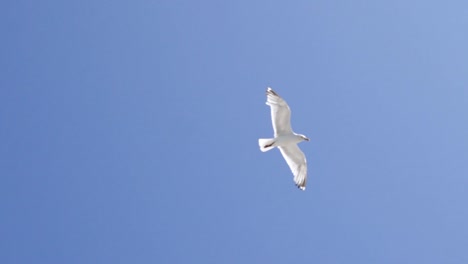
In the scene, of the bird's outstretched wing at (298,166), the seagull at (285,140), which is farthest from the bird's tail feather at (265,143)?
the bird's outstretched wing at (298,166)

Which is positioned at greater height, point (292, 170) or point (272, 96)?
point (272, 96)

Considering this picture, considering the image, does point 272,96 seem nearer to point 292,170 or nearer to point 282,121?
point 282,121

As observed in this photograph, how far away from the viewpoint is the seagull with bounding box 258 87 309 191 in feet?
118

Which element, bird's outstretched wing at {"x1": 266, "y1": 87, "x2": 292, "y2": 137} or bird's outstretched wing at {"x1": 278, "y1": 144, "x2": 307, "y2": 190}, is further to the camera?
bird's outstretched wing at {"x1": 278, "y1": 144, "x2": 307, "y2": 190}

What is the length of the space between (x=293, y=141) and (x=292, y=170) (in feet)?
6.55

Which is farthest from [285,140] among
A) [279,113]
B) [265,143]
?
[279,113]

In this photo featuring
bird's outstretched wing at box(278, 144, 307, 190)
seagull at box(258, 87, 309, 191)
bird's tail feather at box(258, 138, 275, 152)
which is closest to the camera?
seagull at box(258, 87, 309, 191)

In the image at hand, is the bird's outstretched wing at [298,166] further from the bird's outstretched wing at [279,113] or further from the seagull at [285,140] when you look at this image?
the bird's outstretched wing at [279,113]

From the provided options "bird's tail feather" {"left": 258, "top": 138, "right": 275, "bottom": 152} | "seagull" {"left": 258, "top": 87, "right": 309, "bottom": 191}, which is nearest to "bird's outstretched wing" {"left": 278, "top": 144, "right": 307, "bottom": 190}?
"seagull" {"left": 258, "top": 87, "right": 309, "bottom": 191}

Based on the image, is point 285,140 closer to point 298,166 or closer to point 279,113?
point 279,113

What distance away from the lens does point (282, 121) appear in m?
36.5

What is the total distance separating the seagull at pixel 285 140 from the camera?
36.0 m

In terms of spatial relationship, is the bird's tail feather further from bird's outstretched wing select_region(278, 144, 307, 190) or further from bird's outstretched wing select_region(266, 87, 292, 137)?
bird's outstretched wing select_region(278, 144, 307, 190)

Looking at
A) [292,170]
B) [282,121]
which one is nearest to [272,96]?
[282,121]
